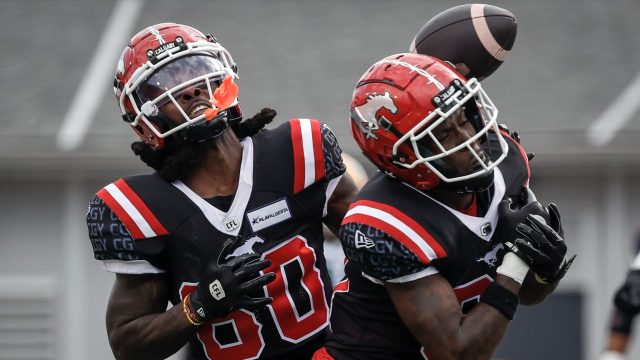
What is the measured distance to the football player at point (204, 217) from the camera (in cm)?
455

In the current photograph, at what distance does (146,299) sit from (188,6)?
7.84m

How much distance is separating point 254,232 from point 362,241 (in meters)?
0.53

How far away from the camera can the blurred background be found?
10.5 m

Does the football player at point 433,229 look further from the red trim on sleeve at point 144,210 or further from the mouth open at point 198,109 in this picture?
the red trim on sleeve at point 144,210

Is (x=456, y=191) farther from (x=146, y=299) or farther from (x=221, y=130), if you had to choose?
(x=146, y=299)

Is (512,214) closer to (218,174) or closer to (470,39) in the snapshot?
(470,39)

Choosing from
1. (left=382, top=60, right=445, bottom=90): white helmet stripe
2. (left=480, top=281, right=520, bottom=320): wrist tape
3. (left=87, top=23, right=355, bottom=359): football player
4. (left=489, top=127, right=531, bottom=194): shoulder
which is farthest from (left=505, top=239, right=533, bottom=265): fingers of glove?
(left=87, top=23, right=355, bottom=359): football player

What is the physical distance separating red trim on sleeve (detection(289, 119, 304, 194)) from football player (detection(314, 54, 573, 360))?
1.05 feet

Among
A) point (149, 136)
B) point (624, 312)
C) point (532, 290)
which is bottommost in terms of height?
point (624, 312)

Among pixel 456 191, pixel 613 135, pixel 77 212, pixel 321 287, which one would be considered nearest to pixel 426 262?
pixel 456 191

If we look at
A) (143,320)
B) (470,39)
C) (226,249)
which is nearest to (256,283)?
(226,249)

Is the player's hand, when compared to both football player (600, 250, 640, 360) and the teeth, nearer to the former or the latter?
the teeth

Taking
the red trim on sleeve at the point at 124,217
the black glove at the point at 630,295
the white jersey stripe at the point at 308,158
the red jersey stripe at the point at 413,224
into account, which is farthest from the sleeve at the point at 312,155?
the black glove at the point at 630,295

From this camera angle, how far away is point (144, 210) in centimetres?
458
